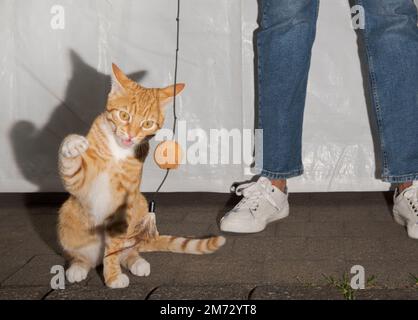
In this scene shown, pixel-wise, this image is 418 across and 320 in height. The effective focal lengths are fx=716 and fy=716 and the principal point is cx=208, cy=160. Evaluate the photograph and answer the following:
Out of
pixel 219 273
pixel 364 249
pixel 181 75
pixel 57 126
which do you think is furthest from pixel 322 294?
→ pixel 57 126

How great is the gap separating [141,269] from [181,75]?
1.06m

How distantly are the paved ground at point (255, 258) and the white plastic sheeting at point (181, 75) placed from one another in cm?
15

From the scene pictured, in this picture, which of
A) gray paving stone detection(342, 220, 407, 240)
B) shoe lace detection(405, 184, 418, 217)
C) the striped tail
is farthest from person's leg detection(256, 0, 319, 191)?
the striped tail

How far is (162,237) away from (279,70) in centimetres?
68

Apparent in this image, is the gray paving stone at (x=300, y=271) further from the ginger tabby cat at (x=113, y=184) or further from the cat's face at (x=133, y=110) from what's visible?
the cat's face at (x=133, y=110)

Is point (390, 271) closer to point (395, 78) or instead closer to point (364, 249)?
point (364, 249)

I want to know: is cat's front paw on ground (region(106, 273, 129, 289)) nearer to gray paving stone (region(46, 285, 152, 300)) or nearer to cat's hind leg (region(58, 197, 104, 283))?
gray paving stone (region(46, 285, 152, 300))

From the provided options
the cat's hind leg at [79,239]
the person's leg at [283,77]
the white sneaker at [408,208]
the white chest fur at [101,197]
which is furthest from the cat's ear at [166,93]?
the white sneaker at [408,208]

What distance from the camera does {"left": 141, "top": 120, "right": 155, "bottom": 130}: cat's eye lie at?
70.6 inches

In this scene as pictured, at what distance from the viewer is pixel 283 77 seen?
2328mm
